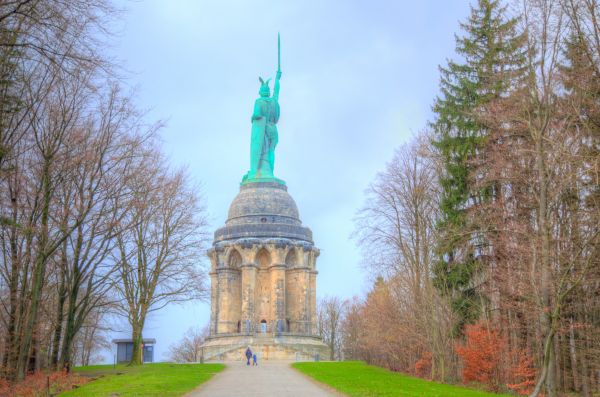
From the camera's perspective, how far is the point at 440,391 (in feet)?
55.8

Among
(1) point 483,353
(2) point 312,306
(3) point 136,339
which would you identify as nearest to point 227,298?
(2) point 312,306

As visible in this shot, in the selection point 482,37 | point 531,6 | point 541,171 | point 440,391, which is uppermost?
point 482,37

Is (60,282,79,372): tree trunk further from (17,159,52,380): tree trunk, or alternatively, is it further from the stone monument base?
the stone monument base

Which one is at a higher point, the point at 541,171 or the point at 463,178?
the point at 463,178

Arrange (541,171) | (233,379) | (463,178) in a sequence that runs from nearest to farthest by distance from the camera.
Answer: (541,171)
(233,379)
(463,178)

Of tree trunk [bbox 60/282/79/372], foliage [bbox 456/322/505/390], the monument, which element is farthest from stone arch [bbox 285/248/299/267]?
foliage [bbox 456/322/505/390]

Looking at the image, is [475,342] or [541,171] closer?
[541,171]

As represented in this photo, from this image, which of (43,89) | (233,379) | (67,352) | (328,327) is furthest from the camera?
(328,327)

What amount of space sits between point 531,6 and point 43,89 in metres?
13.4

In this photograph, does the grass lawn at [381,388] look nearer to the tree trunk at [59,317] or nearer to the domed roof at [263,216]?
the tree trunk at [59,317]

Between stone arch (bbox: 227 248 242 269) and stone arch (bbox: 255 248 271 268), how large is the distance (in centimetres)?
131

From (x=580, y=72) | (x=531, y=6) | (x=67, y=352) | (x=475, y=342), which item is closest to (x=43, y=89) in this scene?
(x=67, y=352)

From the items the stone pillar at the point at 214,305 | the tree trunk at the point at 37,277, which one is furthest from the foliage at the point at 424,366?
the stone pillar at the point at 214,305

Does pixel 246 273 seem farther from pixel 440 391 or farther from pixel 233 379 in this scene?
pixel 440 391
